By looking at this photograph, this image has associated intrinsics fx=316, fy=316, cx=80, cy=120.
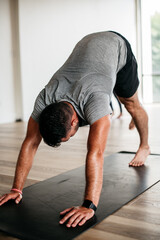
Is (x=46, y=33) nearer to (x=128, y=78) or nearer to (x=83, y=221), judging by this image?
(x=128, y=78)

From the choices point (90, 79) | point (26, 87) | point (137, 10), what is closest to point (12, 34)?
point (26, 87)

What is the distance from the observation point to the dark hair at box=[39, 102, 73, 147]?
135cm

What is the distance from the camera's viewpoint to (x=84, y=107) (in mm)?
1490

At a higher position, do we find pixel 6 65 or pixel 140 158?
pixel 6 65

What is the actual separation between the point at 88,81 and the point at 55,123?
0.33 metres

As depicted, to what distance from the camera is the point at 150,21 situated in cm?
756

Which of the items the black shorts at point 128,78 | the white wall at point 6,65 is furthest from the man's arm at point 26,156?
the white wall at point 6,65

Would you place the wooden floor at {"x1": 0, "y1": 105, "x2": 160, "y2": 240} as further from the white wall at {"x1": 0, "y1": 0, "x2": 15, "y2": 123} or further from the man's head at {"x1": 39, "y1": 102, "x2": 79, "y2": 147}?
the white wall at {"x1": 0, "y1": 0, "x2": 15, "y2": 123}

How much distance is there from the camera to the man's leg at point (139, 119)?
2.19 metres

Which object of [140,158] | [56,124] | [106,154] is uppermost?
[56,124]

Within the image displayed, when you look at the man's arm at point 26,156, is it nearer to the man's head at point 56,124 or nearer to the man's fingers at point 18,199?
the man's fingers at point 18,199

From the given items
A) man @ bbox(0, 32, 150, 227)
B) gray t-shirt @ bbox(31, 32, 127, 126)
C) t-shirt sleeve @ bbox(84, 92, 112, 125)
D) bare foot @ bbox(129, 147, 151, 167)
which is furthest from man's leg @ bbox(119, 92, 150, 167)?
t-shirt sleeve @ bbox(84, 92, 112, 125)

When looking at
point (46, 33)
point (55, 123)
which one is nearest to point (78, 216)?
point (55, 123)

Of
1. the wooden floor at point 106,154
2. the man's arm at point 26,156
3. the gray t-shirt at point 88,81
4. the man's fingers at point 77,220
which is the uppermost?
the gray t-shirt at point 88,81
